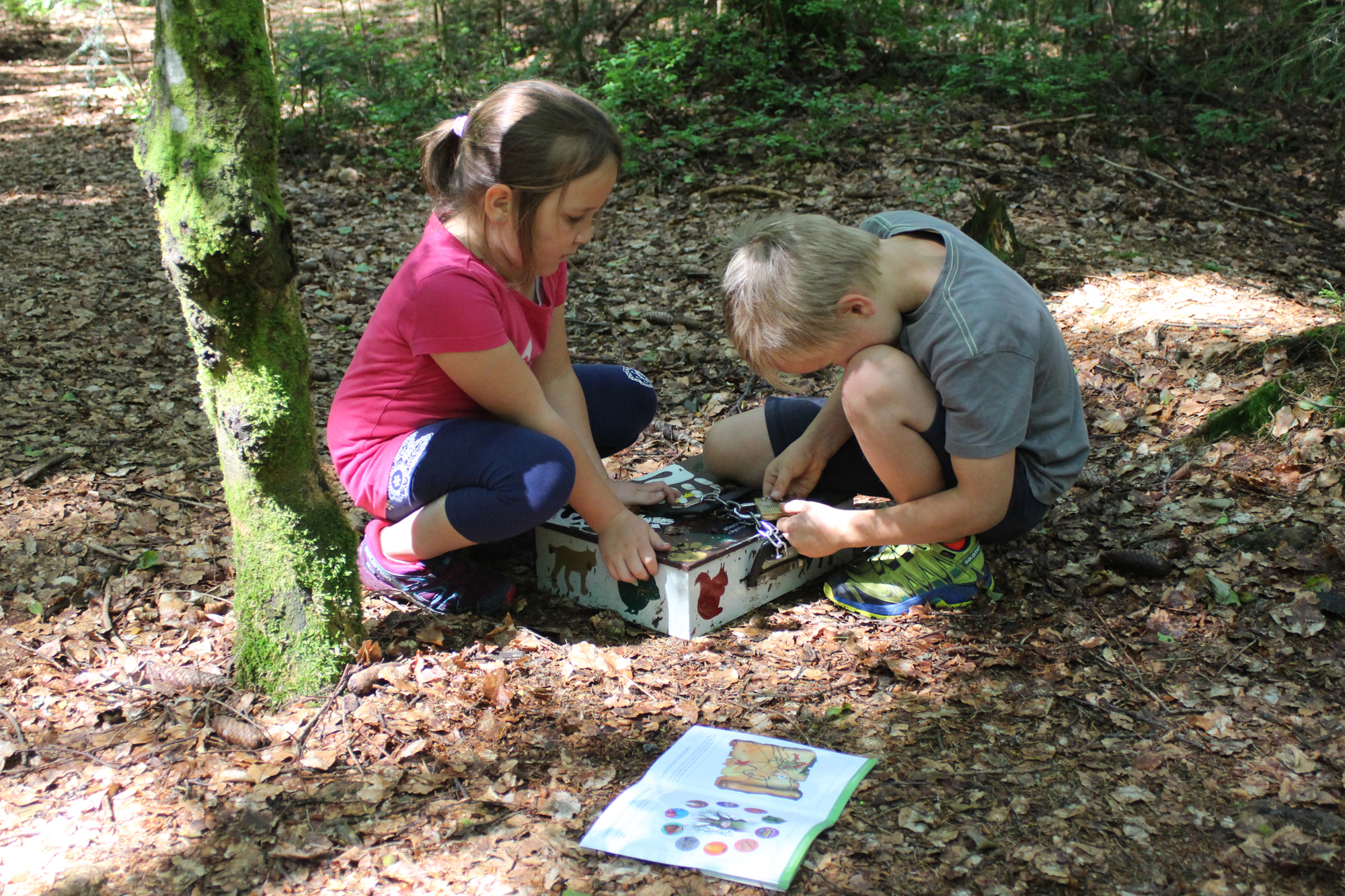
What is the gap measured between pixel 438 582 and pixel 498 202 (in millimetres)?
983

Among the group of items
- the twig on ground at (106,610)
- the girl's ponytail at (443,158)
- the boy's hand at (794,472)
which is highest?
the girl's ponytail at (443,158)

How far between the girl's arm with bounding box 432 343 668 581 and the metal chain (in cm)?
30

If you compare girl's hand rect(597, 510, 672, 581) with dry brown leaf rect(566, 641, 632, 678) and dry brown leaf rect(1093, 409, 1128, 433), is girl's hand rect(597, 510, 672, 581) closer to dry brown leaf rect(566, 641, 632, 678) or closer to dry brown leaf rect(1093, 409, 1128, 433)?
dry brown leaf rect(566, 641, 632, 678)

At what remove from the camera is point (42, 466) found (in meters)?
3.15

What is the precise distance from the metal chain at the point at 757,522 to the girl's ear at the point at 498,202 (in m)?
0.99

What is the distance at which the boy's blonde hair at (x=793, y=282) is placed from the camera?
2221mm

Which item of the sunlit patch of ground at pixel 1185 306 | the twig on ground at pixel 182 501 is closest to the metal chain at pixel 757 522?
the twig on ground at pixel 182 501

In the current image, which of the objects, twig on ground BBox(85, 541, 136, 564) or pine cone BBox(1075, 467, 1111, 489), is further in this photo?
pine cone BBox(1075, 467, 1111, 489)

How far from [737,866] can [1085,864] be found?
1.96 ft

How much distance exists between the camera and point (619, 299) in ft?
16.1

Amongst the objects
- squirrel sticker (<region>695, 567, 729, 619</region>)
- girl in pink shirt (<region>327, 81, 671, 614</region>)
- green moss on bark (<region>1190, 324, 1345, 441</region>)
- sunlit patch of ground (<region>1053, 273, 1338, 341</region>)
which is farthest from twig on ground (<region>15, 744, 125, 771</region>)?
sunlit patch of ground (<region>1053, 273, 1338, 341</region>)

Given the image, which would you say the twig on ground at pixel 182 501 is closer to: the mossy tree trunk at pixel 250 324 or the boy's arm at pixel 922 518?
the mossy tree trunk at pixel 250 324

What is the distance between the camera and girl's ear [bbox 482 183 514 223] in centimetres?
225

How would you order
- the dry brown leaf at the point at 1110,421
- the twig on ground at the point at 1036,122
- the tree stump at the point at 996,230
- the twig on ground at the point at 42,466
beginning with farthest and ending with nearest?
the twig on ground at the point at 1036,122
the tree stump at the point at 996,230
the dry brown leaf at the point at 1110,421
the twig on ground at the point at 42,466
